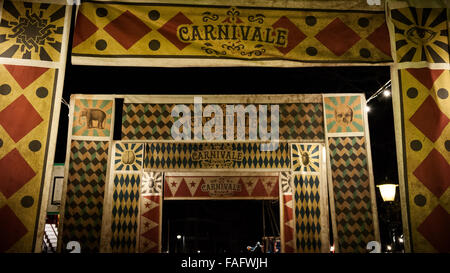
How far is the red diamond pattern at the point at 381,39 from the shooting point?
3023mm

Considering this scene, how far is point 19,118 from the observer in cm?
252

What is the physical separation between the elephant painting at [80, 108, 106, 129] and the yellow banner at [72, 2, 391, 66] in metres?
3.34

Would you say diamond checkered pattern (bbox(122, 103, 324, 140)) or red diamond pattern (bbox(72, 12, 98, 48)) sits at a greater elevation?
diamond checkered pattern (bbox(122, 103, 324, 140))

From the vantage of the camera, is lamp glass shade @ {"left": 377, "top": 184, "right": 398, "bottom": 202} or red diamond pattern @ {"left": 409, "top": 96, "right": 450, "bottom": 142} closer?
red diamond pattern @ {"left": 409, "top": 96, "right": 450, "bottom": 142}

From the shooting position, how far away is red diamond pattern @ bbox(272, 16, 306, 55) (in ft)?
10.0

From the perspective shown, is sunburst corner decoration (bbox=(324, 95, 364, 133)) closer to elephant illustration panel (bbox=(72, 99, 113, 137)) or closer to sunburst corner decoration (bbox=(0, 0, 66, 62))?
elephant illustration panel (bbox=(72, 99, 113, 137))

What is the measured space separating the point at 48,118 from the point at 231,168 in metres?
5.17

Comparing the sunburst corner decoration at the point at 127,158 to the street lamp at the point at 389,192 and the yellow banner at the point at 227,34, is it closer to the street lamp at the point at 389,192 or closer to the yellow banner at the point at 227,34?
the yellow banner at the point at 227,34

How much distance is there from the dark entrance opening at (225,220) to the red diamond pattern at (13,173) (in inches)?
489

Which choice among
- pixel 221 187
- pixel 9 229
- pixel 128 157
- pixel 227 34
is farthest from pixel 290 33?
pixel 221 187

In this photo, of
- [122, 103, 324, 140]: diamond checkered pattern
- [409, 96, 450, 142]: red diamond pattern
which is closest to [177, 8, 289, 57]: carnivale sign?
[409, 96, 450, 142]: red diamond pattern

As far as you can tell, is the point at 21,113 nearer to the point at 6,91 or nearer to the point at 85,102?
the point at 6,91

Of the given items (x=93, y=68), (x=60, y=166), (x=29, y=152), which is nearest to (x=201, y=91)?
(x=93, y=68)

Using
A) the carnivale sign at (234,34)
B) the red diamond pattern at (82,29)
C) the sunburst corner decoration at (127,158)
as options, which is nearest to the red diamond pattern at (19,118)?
the red diamond pattern at (82,29)
